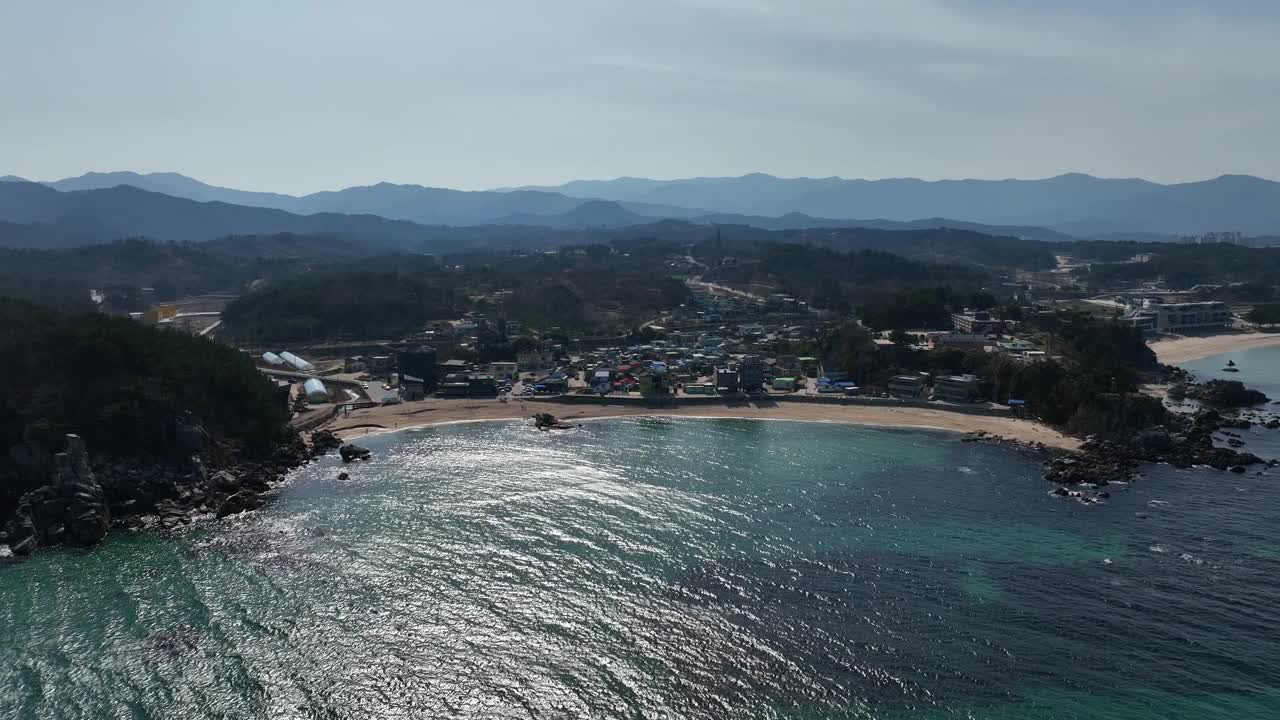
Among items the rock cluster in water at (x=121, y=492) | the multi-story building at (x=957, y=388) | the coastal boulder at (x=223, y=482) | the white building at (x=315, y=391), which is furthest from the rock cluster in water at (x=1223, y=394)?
the white building at (x=315, y=391)

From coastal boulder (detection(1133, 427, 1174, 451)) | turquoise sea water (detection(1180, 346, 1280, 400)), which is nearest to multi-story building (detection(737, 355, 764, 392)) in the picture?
coastal boulder (detection(1133, 427, 1174, 451))

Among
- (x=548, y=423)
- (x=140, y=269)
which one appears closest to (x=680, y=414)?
(x=548, y=423)

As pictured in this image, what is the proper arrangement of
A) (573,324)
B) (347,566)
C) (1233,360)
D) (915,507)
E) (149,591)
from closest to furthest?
(149,591), (347,566), (915,507), (1233,360), (573,324)

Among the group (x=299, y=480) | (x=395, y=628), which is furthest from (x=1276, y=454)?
(x=299, y=480)

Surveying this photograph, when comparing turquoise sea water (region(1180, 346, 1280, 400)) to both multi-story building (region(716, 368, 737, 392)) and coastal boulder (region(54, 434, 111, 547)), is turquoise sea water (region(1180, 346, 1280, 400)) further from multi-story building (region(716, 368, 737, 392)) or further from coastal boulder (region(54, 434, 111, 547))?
coastal boulder (region(54, 434, 111, 547))

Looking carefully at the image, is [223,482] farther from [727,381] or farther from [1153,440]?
[1153,440]

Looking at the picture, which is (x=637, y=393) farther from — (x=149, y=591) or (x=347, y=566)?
(x=149, y=591)

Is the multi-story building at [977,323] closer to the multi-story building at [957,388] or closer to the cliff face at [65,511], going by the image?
the multi-story building at [957,388]
